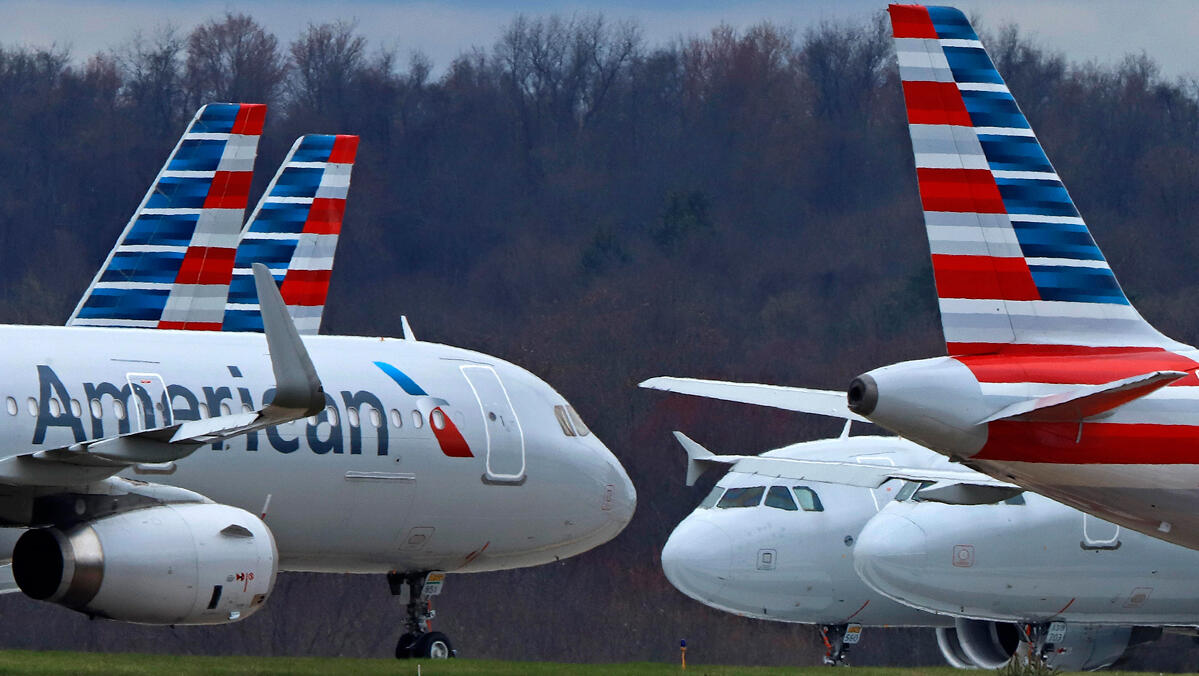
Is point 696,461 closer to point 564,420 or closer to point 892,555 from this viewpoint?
point 564,420

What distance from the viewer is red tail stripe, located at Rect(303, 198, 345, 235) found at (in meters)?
26.9

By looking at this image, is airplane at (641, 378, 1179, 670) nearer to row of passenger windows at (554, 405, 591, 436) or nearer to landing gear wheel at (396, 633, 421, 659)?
row of passenger windows at (554, 405, 591, 436)

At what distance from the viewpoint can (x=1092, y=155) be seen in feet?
183

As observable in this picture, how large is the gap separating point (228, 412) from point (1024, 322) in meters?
6.46

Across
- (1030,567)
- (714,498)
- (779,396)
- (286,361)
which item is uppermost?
(286,361)

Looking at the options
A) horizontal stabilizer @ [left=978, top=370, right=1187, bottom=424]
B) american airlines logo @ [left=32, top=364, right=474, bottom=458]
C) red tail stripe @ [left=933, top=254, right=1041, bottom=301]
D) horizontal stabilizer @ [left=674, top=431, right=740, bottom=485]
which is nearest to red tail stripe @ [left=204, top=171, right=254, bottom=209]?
american airlines logo @ [left=32, top=364, right=474, bottom=458]

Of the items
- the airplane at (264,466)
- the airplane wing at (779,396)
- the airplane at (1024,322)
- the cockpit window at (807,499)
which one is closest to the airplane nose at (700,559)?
the cockpit window at (807,499)

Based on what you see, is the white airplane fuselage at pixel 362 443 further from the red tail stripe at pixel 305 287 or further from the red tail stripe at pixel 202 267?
the red tail stripe at pixel 305 287

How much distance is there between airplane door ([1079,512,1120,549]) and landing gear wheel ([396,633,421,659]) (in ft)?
26.3

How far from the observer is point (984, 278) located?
15445 mm

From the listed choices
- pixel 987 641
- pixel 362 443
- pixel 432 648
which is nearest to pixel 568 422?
pixel 432 648

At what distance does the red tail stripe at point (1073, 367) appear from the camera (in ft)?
49.2

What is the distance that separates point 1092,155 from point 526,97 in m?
14.8

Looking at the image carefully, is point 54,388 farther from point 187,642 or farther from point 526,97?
point 526,97
